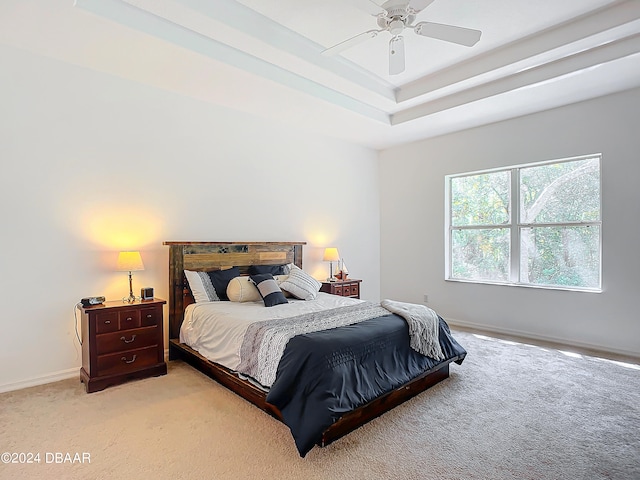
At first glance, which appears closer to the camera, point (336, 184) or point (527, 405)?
point (527, 405)

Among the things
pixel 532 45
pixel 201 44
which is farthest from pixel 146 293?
pixel 532 45

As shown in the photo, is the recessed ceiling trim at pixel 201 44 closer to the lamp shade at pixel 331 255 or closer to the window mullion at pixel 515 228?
the lamp shade at pixel 331 255

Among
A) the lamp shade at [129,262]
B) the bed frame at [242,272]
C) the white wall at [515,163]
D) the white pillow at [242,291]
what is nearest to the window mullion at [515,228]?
the white wall at [515,163]

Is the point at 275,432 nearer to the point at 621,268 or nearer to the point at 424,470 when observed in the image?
the point at 424,470

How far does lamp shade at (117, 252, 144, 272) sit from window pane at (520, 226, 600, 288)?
4.78 m

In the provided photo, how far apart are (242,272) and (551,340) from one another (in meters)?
3.99

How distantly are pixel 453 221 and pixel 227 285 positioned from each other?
3695 millimetres

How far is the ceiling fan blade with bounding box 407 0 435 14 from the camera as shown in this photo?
7.84ft

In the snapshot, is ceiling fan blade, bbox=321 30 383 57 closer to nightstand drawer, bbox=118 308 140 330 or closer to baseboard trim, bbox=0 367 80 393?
nightstand drawer, bbox=118 308 140 330

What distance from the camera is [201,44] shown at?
3191mm

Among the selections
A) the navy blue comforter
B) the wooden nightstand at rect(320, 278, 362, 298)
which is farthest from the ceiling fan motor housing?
the wooden nightstand at rect(320, 278, 362, 298)

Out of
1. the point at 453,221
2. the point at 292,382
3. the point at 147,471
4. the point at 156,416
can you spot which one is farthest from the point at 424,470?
the point at 453,221

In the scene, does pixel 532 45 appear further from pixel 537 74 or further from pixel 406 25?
pixel 406 25

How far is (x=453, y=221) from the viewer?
5.77m
